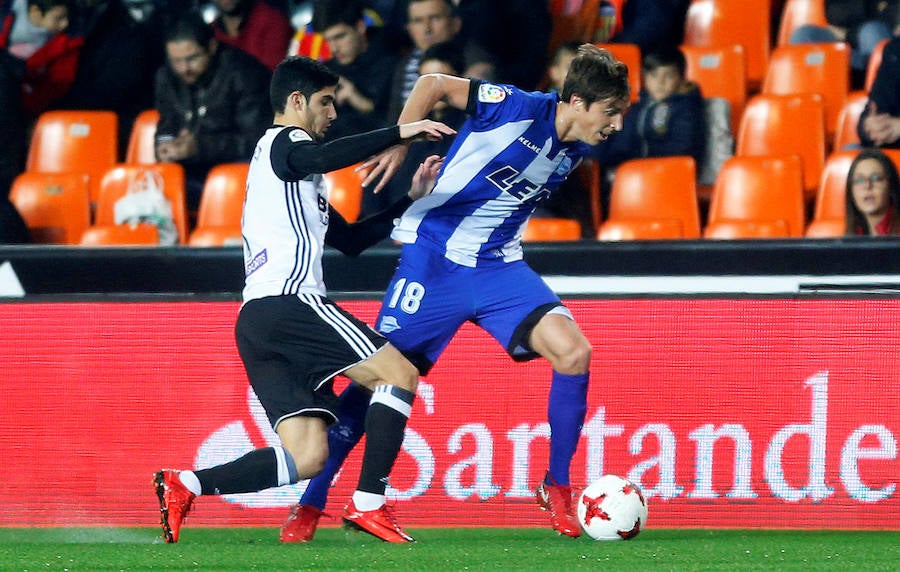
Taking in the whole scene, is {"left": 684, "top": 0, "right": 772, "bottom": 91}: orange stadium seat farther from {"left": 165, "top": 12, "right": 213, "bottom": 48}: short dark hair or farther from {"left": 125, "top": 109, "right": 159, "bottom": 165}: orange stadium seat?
{"left": 125, "top": 109, "right": 159, "bottom": 165}: orange stadium seat

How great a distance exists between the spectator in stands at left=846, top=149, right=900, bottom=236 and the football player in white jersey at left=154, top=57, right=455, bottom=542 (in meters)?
3.04

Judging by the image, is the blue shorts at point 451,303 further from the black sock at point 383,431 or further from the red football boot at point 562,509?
the red football boot at point 562,509

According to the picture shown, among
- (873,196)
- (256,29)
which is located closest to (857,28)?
(873,196)

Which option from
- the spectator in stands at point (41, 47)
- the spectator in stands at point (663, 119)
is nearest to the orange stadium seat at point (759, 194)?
the spectator in stands at point (663, 119)

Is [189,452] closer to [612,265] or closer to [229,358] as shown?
[229,358]

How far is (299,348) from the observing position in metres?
5.23

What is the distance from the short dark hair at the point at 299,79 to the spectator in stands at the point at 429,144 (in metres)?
2.80

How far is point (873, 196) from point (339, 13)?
11.0ft

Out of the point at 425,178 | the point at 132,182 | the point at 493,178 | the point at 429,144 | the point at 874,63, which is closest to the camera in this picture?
the point at 493,178

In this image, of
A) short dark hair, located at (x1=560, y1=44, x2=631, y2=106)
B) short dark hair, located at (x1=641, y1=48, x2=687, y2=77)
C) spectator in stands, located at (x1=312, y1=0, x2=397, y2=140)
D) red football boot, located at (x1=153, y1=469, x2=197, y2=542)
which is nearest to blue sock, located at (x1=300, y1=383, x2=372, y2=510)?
red football boot, located at (x1=153, y1=469, x2=197, y2=542)

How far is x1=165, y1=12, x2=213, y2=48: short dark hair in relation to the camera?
918 centimetres

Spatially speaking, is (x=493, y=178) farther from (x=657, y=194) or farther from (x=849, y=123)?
(x=849, y=123)

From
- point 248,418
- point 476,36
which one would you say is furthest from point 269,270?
point 476,36

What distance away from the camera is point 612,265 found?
22.9ft
